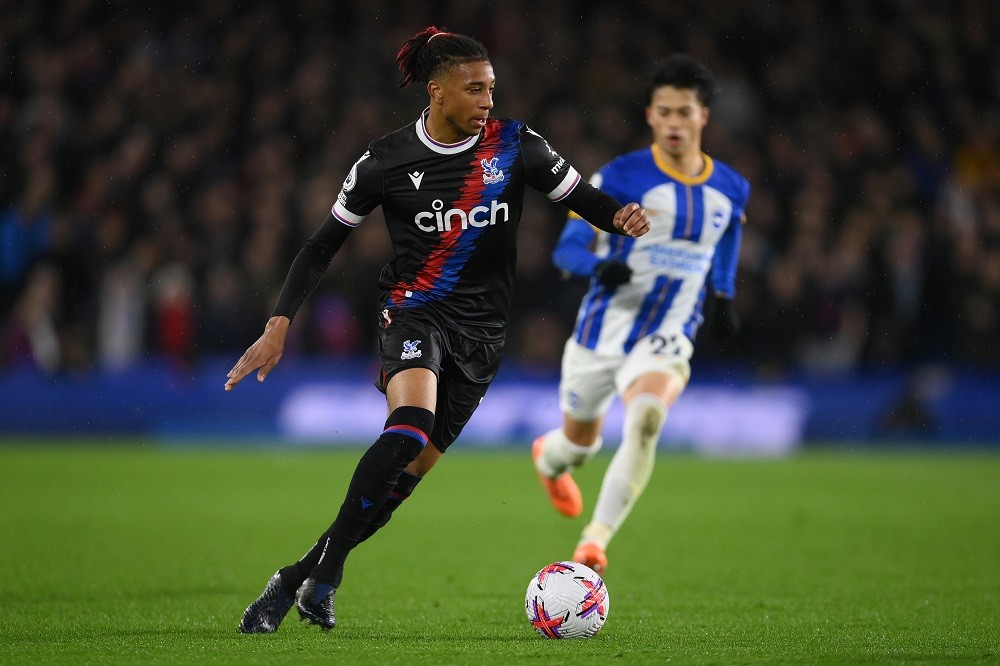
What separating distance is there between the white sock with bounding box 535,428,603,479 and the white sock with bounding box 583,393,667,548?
739 mm

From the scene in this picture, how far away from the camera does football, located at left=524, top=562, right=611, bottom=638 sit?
5160 mm

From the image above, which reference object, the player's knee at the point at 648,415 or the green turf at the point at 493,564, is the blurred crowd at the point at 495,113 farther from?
the player's knee at the point at 648,415

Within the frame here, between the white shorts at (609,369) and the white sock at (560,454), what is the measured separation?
197mm

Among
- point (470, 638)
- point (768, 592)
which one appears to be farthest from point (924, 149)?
point (470, 638)

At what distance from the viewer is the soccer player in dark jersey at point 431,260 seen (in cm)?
521

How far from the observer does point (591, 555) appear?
6.51m

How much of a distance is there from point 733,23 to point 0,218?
10.1 metres

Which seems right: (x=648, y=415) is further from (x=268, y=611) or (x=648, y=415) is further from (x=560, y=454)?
(x=268, y=611)

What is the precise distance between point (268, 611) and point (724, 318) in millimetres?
3247

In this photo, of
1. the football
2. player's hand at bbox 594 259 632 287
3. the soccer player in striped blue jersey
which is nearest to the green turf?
the football

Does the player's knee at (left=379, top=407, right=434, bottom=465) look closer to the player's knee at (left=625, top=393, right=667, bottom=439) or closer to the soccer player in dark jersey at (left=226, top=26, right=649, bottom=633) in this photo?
the soccer player in dark jersey at (left=226, top=26, right=649, bottom=633)

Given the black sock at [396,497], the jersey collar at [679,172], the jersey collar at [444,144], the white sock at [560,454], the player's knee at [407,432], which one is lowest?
the white sock at [560,454]

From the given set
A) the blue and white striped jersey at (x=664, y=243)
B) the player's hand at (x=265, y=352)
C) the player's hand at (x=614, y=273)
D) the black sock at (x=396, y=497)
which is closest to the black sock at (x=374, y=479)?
the black sock at (x=396, y=497)

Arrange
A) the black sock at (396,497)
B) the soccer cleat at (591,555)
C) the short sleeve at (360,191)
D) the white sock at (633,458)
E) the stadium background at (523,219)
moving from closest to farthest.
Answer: the short sleeve at (360,191)
the black sock at (396,497)
the soccer cleat at (591,555)
the white sock at (633,458)
the stadium background at (523,219)
